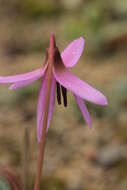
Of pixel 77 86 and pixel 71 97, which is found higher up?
pixel 77 86

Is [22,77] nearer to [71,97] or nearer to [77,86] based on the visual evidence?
[77,86]

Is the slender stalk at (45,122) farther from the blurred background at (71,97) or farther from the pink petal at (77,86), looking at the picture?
the blurred background at (71,97)

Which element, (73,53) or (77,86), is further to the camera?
(73,53)

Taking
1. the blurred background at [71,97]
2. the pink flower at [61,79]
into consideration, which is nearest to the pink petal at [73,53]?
the pink flower at [61,79]

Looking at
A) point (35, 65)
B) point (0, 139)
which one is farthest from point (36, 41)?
point (0, 139)

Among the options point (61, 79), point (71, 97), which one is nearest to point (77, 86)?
point (61, 79)

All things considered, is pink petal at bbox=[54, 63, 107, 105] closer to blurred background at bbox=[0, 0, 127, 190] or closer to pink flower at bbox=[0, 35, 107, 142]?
pink flower at bbox=[0, 35, 107, 142]

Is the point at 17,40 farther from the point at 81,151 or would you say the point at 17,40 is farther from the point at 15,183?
the point at 15,183
